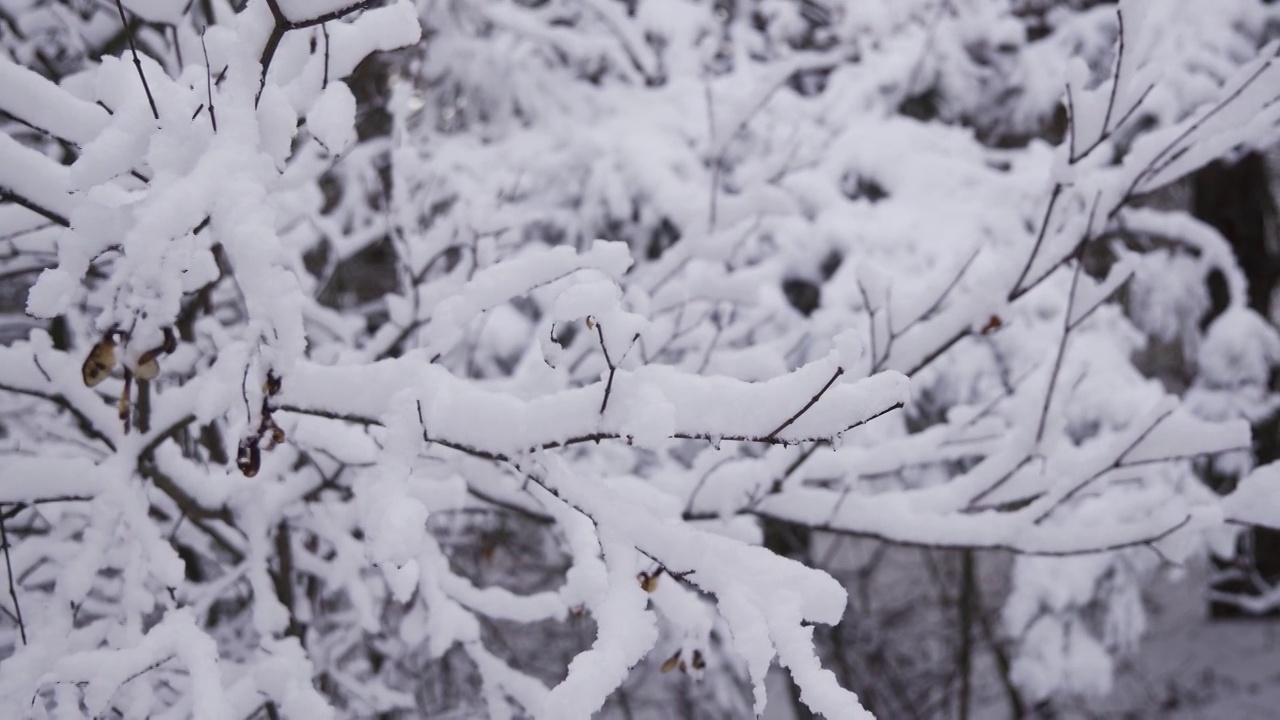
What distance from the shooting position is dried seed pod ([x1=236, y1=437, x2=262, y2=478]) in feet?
2.98

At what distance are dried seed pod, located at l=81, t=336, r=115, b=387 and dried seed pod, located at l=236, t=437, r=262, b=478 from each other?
6.4 inches

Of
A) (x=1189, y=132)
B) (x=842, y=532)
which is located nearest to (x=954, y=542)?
(x=842, y=532)

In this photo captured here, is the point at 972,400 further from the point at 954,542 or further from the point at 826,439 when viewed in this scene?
the point at 826,439

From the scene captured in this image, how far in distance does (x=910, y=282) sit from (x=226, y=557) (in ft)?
10.1

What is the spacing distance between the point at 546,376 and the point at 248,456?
0.96 meters

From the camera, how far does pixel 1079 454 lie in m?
1.86

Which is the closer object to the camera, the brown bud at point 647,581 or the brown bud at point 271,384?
the brown bud at point 271,384

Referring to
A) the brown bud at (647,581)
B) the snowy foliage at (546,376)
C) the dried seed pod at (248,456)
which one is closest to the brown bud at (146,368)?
the snowy foliage at (546,376)

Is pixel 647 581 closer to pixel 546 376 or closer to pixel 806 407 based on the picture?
pixel 806 407

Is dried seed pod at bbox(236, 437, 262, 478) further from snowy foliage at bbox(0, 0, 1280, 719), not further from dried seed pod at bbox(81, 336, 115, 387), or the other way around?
dried seed pod at bbox(81, 336, 115, 387)

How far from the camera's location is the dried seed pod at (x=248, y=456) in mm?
907

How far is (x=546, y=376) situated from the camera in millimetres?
1851

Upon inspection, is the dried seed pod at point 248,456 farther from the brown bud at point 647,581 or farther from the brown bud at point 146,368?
the brown bud at point 647,581

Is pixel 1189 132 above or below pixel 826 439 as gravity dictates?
above
